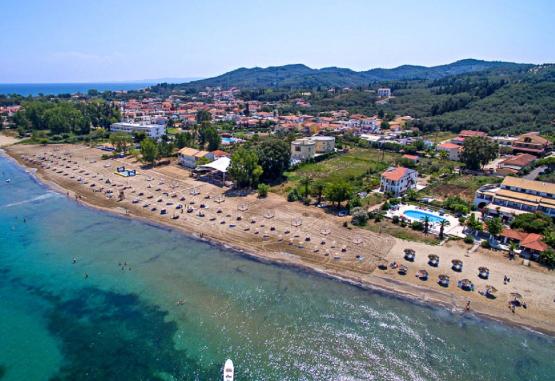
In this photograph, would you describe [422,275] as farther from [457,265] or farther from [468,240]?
[468,240]

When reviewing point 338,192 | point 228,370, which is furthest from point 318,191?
point 228,370

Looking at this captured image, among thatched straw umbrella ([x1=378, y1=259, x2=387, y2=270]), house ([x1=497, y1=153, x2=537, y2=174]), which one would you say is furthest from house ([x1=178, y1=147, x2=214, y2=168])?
house ([x1=497, y1=153, x2=537, y2=174])

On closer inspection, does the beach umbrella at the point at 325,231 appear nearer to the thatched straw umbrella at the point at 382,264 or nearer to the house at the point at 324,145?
the thatched straw umbrella at the point at 382,264

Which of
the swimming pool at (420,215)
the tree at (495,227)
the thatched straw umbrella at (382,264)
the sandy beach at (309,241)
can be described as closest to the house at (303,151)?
the sandy beach at (309,241)

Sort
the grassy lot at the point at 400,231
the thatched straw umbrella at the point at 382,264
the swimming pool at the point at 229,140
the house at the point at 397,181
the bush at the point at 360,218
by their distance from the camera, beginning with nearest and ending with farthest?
the thatched straw umbrella at the point at 382,264, the grassy lot at the point at 400,231, the bush at the point at 360,218, the house at the point at 397,181, the swimming pool at the point at 229,140

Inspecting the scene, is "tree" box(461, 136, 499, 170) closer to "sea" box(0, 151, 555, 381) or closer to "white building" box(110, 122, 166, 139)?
"sea" box(0, 151, 555, 381)

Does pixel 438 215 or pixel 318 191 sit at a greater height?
pixel 318 191
